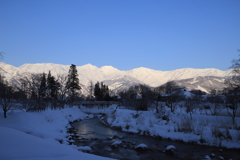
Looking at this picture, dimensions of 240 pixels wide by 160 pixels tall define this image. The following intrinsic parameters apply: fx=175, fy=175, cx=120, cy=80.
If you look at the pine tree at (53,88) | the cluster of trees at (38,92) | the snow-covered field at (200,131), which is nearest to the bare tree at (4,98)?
the cluster of trees at (38,92)

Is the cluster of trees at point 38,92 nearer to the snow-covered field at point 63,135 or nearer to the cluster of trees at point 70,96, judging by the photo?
the cluster of trees at point 70,96

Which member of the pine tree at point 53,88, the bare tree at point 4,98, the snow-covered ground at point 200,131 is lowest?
the snow-covered ground at point 200,131

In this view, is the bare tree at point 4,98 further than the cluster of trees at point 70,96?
Yes

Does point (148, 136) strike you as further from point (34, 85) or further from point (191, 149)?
point (34, 85)

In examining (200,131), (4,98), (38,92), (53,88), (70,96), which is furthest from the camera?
(70,96)

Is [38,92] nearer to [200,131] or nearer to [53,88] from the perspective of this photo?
[53,88]

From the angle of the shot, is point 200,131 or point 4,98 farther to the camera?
point 4,98

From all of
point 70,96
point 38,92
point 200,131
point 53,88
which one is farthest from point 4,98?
point 70,96

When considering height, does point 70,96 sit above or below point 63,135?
above

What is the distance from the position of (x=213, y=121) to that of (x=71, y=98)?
157ft

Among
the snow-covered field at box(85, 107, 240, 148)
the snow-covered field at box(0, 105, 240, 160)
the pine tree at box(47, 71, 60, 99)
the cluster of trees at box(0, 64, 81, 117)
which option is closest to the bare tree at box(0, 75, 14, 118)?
the cluster of trees at box(0, 64, 81, 117)

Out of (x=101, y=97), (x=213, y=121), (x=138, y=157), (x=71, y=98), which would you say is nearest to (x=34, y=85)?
(x=71, y=98)

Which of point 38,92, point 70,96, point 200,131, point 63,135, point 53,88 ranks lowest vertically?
point 63,135

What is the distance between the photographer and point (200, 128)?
18922mm
